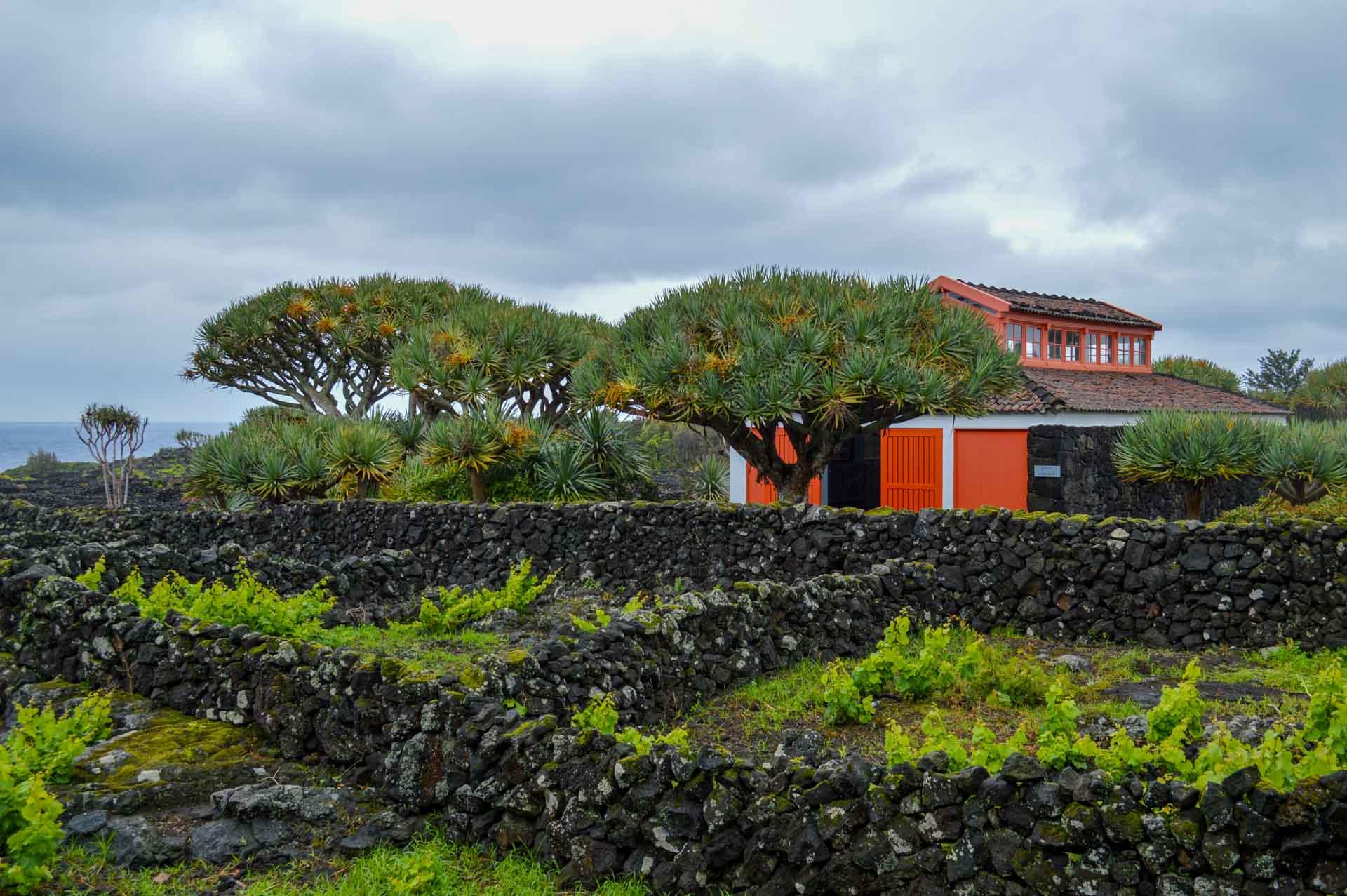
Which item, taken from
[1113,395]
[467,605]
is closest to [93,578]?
[467,605]

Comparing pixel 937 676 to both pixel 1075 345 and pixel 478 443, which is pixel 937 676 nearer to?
pixel 478 443

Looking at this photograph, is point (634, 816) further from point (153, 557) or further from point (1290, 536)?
point (153, 557)

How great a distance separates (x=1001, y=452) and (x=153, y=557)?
16.4 meters

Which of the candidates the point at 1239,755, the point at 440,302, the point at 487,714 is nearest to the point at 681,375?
the point at 487,714

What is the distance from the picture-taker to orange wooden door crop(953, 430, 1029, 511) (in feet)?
69.7

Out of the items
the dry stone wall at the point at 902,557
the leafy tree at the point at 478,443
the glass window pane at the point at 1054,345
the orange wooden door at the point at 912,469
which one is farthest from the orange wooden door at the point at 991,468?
the dry stone wall at the point at 902,557

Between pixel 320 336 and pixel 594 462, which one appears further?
pixel 320 336

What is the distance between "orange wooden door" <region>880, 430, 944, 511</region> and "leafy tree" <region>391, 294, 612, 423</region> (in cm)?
707

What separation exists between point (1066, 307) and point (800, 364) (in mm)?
13654

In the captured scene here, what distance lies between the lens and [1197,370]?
46531mm

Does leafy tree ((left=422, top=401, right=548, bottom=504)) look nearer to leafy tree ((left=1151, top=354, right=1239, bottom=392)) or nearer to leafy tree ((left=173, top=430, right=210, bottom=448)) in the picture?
leafy tree ((left=173, top=430, right=210, bottom=448))

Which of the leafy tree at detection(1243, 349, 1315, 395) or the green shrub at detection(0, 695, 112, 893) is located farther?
the leafy tree at detection(1243, 349, 1315, 395)

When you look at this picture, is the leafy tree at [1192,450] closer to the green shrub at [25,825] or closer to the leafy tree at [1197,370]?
the green shrub at [25,825]

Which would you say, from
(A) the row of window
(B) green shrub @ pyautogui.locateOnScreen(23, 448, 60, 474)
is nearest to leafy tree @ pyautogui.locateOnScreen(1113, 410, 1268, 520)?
(A) the row of window
